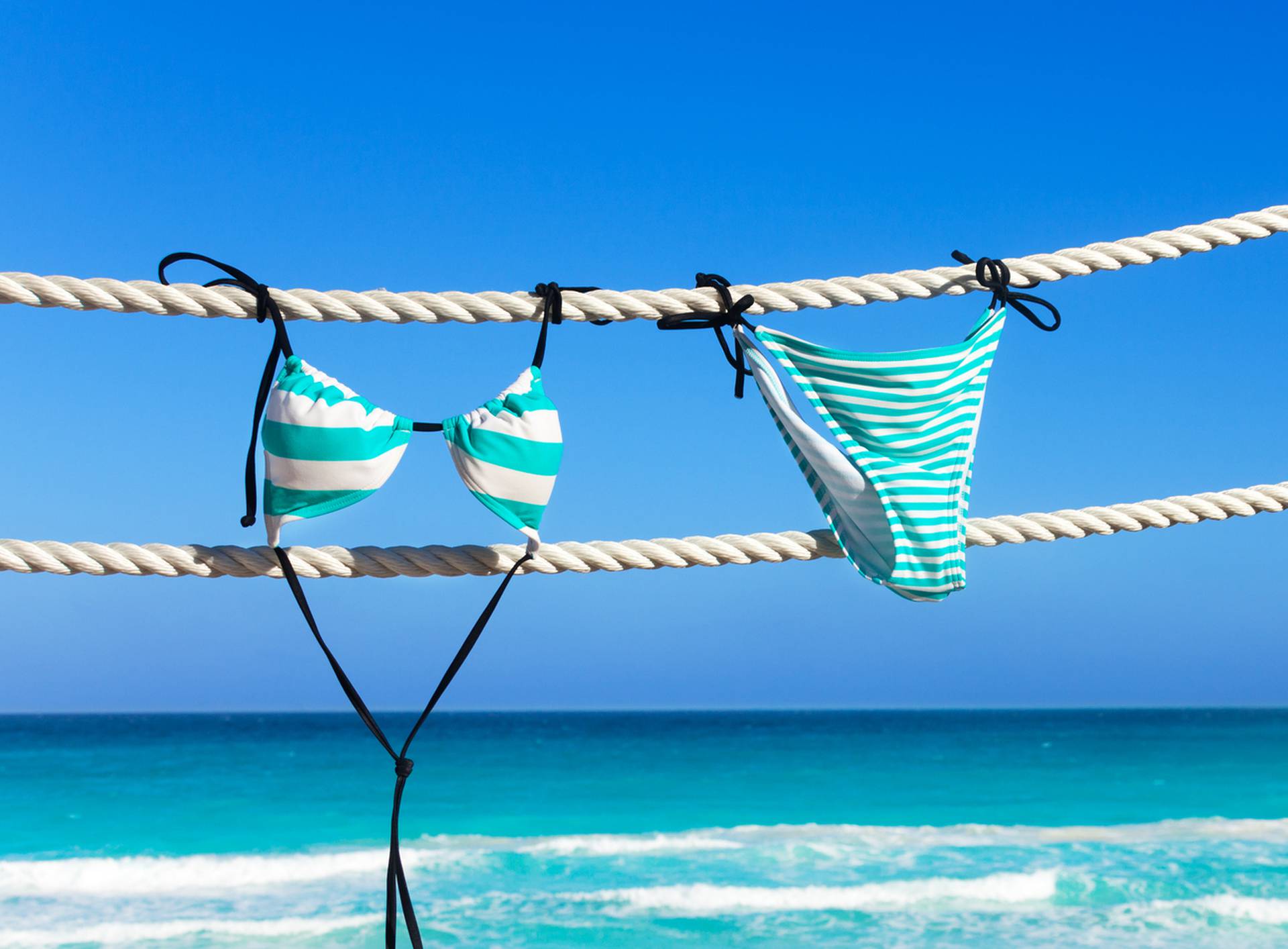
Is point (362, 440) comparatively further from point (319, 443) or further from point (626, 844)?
point (626, 844)

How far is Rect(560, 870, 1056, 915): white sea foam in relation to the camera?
24.0ft

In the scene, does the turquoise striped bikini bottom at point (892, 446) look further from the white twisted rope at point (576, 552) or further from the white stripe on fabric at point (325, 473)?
the white stripe on fabric at point (325, 473)

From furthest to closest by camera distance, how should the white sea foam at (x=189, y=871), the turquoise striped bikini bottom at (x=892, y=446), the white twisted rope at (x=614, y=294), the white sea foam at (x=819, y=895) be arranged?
1. the white sea foam at (x=189, y=871)
2. the white sea foam at (x=819, y=895)
3. the turquoise striped bikini bottom at (x=892, y=446)
4. the white twisted rope at (x=614, y=294)

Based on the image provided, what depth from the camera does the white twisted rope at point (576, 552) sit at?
150 cm

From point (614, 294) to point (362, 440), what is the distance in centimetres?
40

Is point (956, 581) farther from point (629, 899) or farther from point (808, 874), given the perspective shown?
point (808, 874)

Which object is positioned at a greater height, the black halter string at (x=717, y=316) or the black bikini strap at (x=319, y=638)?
the black halter string at (x=717, y=316)

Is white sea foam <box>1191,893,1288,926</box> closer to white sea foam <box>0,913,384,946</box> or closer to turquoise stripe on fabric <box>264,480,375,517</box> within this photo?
white sea foam <box>0,913,384,946</box>

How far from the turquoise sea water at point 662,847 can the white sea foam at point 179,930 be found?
25mm

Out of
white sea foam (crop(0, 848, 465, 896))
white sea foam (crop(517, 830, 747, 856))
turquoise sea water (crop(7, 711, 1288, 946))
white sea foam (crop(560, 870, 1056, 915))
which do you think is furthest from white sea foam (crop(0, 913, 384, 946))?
white sea foam (crop(517, 830, 747, 856))

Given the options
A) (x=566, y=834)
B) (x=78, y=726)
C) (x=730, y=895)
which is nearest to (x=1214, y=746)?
(x=566, y=834)

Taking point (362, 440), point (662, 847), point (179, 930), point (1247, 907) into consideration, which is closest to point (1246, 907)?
point (1247, 907)

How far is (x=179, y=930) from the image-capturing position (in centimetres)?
690

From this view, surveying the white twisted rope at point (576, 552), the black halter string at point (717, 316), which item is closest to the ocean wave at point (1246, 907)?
the white twisted rope at point (576, 552)
